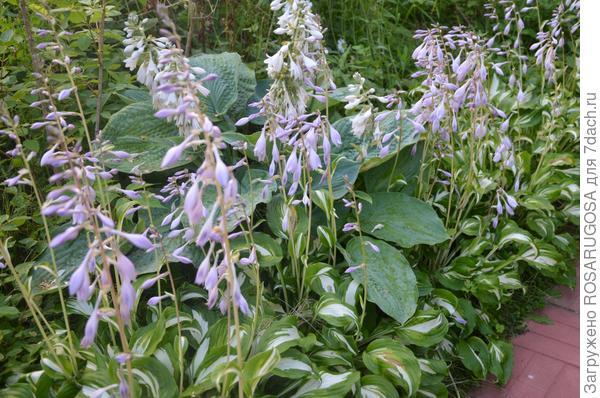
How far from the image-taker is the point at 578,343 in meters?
2.93

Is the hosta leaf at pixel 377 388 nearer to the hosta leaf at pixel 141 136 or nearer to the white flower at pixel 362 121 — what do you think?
the white flower at pixel 362 121

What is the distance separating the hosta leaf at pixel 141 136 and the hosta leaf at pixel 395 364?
47.7 inches

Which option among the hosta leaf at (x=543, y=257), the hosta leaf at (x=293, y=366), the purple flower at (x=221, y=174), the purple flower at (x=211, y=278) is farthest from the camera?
the hosta leaf at (x=543, y=257)

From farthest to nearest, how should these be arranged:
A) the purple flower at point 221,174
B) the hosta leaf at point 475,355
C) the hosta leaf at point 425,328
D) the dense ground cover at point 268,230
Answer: the hosta leaf at point 475,355
the hosta leaf at point 425,328
the dense ground cover at point 268,230
the purple flower at point 221,174

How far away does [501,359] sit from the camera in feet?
8.74

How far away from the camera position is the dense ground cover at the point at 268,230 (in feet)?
6.15

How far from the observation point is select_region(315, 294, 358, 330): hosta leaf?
7.38 feet

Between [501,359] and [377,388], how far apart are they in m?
0.79

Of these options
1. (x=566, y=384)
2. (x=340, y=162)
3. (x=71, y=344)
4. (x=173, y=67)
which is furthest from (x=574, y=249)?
(x=71, y=344)

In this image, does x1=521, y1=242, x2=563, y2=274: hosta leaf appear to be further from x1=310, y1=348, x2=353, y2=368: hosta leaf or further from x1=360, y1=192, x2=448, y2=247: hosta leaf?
x1=310, y1=348, x2=353, y2=368: hosta leaf

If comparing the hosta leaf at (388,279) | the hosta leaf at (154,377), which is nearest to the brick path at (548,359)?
the hosta leaf at (388,279)

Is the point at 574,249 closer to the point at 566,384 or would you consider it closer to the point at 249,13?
the point at 566,384

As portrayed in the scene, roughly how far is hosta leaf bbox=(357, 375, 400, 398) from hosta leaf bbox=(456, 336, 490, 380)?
1.92 feet

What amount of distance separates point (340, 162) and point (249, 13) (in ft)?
5.87
